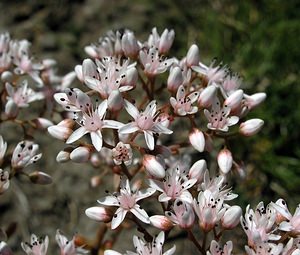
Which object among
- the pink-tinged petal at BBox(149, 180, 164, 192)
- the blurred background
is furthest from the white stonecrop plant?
the blurred background

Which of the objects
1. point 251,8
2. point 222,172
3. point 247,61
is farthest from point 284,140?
point 222,172

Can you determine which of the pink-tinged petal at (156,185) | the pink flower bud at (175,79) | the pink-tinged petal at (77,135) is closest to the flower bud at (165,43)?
the pink flower bud at (175,79)

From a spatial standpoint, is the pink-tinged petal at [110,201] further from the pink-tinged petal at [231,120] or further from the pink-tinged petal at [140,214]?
the pink-tinged petal at [231,120]

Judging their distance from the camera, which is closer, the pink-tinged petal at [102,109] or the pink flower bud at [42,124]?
the pink-tinged petal at [102,109]

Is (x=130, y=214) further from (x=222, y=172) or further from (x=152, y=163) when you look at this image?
(x=222, y=172)

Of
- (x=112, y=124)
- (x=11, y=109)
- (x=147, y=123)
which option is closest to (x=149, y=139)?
(x=147, y=123)

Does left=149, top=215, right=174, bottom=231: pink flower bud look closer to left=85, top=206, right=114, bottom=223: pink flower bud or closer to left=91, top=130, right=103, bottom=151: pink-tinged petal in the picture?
left=85, top=206, right=114, bottom=223: pink flower bud
